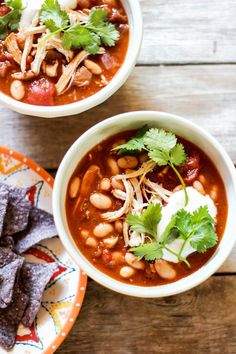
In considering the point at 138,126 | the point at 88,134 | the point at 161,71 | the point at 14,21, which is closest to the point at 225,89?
the point at 161,71

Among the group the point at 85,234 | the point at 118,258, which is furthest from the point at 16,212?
the point at 118,258

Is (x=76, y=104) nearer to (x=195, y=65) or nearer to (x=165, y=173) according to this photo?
(x=165, y=173)

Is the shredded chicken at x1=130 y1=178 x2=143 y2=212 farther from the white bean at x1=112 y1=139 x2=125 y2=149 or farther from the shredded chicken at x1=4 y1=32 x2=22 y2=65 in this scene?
the shredded chicken at x1=4 y1=32 x2=22 y2=65

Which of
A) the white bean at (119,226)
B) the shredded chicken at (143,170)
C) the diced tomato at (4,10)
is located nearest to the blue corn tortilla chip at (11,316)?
the white bean at (119,226)

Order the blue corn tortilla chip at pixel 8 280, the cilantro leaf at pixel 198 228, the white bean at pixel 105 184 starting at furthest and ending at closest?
the blue corn tortilla chip at pixel 8 280 → the white bean at pixel 105 184 → the cilantro leaf at pixel 198 228

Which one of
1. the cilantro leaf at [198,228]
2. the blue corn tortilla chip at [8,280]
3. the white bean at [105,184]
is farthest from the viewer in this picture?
the blue corn tortilla chip at [8,280]

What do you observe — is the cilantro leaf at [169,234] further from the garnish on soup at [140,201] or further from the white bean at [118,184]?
the white bean at [118,184]

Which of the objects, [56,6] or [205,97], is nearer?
[56,6]

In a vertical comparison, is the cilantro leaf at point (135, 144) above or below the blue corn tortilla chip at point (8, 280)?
above
